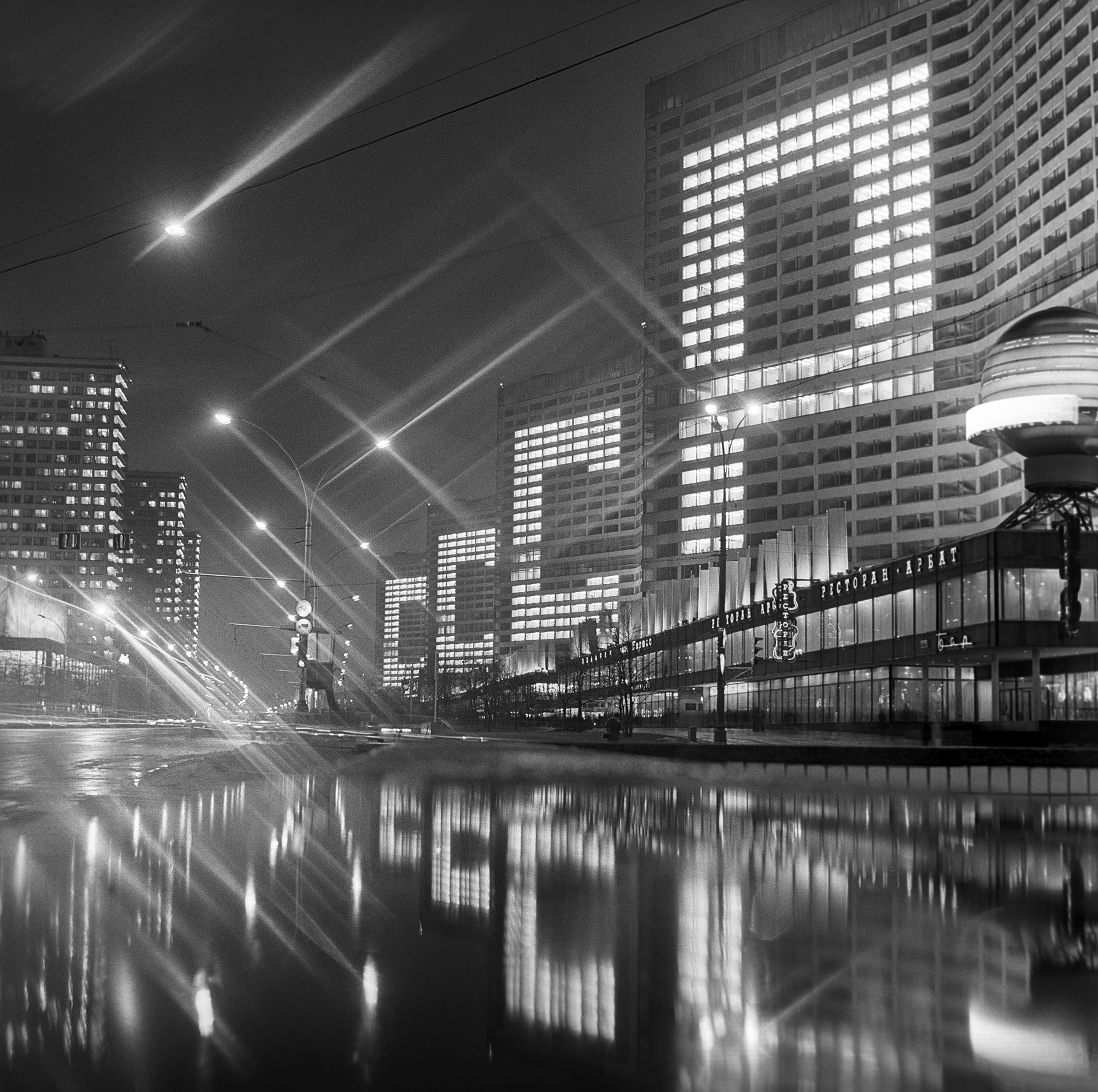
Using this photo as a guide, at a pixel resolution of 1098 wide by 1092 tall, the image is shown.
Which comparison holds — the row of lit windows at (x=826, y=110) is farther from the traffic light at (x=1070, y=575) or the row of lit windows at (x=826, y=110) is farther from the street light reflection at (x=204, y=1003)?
the street light reflection at (x=204, y=1003)

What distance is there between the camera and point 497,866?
42.7 ft

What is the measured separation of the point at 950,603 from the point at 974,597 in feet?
8.58

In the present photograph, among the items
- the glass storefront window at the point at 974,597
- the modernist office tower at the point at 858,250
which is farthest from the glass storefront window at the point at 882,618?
the modernist office tower at the point at 858,250

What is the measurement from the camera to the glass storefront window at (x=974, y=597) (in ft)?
196

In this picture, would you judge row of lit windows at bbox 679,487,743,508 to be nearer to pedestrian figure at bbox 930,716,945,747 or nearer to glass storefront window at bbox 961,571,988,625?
glass storefront window at bbox 961,571,988,625

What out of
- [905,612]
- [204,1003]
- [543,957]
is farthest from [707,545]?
[204,1003]

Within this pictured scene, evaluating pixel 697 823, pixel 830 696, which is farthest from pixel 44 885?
pixel 830 696

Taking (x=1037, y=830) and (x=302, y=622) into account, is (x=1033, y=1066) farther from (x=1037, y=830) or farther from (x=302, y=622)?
(x=302, y=622)

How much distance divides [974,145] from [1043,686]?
75.7m

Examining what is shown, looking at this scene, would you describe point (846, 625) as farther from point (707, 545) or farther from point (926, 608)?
point (707, 545)

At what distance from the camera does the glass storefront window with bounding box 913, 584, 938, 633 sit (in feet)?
213

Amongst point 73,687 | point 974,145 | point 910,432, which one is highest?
point 974,145

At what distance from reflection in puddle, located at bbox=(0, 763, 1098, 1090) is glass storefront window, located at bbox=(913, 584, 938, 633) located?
50136 millimetres

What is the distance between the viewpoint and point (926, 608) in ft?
216
